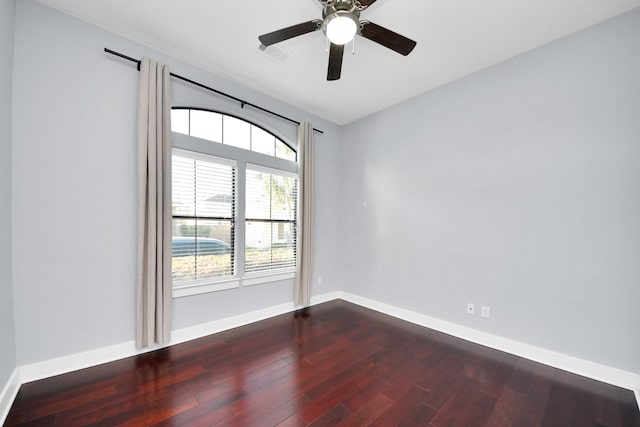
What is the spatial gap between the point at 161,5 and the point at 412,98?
2.99 m

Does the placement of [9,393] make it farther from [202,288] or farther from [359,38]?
[359,38]

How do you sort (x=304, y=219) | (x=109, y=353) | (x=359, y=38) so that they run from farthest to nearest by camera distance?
1. (x=304, y=219)
2. (x=359, y=38)
3. (x=109, y=353)

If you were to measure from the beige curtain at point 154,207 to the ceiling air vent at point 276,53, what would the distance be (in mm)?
1002

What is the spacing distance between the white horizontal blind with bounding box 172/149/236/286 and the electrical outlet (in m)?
2.94

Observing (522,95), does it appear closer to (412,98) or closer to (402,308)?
(412,98)

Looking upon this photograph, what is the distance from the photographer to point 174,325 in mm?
2684

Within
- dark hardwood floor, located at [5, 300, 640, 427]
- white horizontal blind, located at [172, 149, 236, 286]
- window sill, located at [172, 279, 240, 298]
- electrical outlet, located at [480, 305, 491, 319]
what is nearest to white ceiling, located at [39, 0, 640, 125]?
white horizontal blind, located at [172, 149, 236, 286]

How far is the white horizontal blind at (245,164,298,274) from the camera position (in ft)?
11.1

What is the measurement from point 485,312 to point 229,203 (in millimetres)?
3223

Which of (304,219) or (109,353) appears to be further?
(304,219)

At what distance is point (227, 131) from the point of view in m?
3.19

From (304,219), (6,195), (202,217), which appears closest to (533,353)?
(304,219)

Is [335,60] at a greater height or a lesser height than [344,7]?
lesser

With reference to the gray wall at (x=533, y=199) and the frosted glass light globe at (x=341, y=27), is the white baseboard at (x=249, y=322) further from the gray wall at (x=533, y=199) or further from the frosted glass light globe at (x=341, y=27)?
the frosted glass light globe at (x=341, y=27)
